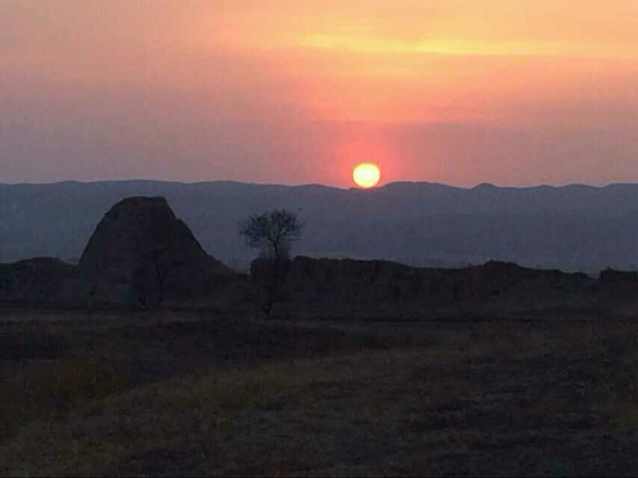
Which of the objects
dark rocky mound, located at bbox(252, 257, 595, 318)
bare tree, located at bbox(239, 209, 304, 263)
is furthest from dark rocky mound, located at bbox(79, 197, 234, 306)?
bare tree, located at bbox(239, 209, 304, 263)

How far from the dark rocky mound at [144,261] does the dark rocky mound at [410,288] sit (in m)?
6.69

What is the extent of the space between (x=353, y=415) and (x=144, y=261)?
61.2m

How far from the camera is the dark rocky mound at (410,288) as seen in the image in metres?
71.6

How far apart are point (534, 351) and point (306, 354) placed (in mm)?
13247

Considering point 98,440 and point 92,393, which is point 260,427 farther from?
point 92,393

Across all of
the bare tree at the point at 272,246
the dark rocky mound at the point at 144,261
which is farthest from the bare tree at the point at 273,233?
the dark rocky mound at the point at 144,261

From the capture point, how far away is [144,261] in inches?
3263

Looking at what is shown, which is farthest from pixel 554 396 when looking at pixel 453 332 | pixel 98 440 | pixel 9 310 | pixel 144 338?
pixel 9 310

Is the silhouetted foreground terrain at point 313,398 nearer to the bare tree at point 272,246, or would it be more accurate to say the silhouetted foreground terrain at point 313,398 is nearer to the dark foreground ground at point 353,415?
the dark foreground ground at point 353,415

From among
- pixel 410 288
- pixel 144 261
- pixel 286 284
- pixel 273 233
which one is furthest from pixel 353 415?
pixel 144 261

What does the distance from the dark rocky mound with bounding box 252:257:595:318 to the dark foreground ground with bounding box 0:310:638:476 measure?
33748 millimetres

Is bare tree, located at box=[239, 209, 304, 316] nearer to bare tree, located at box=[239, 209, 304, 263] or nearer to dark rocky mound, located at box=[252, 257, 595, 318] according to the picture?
bare tree, located at box=[239, 209, 304, 263]

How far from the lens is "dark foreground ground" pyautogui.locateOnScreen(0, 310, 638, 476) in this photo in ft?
61.4

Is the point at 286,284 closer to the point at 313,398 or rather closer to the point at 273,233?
the point at 273,233
